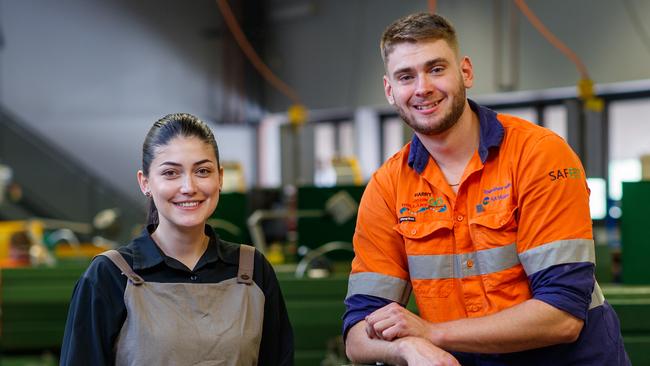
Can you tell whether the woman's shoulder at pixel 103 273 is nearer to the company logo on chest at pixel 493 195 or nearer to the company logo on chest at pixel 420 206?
the company logo on chest at pixel 420 206

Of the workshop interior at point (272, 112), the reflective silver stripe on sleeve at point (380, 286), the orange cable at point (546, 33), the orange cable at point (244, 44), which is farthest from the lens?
the orange cable at point (244, 44)

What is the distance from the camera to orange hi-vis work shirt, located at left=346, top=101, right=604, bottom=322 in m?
1.61

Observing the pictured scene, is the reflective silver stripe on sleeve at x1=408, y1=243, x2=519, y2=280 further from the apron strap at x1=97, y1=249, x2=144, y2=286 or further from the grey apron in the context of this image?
the apron strap at x1=97, y1=249, x2=144, y2=286

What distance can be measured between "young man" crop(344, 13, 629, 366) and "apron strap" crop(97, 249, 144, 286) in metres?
0.49

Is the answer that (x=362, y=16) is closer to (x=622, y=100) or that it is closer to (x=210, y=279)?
(x=622, y=100)

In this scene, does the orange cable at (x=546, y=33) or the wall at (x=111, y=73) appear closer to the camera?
the orange cable at (x=546, y=33)

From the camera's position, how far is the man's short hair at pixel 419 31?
1707mm

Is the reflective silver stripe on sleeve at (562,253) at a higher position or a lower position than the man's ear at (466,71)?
lower

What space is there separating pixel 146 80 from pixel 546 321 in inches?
349

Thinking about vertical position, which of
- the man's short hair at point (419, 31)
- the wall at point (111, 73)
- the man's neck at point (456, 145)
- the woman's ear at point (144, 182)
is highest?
the wall at point (111, 73)

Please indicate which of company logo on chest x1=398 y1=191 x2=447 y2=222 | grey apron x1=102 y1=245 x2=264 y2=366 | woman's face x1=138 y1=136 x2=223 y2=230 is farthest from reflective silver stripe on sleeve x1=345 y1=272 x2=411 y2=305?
woman's face x1=138 y1=136 x2=223 y2=230

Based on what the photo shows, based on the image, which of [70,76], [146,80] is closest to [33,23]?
[70,76]

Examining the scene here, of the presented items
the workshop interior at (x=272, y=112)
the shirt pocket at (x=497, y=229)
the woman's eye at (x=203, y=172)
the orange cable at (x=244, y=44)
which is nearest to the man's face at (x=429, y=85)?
the shirt pocket at (x=497, y=229)

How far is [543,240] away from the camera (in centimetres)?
161
